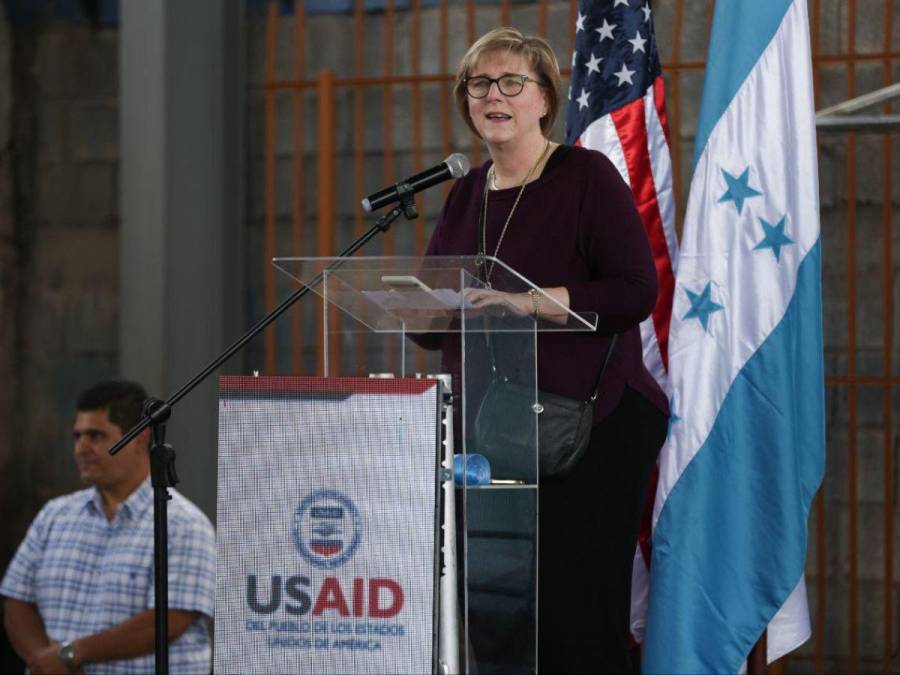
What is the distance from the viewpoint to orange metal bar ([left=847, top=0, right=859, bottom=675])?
4.39m

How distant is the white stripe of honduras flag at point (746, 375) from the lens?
327cm

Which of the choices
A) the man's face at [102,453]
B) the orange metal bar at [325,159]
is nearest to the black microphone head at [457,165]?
the man's face at [102,453]

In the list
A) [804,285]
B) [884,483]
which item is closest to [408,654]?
[804,285]

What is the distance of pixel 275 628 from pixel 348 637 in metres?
0.13

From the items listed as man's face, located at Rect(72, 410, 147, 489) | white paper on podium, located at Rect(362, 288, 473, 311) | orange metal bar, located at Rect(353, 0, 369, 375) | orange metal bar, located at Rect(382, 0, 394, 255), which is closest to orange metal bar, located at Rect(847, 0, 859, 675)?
orange metal bar, located at Rect(382, 0, 394, 255)

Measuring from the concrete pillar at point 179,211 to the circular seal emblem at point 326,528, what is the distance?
2512 millimetres

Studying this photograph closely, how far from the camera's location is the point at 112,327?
5.13 metres

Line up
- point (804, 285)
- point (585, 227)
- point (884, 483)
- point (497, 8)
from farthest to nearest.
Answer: point (497, 8), point (884, 483), point (804, 285), point (585, 227)

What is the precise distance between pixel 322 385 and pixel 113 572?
1.65 m

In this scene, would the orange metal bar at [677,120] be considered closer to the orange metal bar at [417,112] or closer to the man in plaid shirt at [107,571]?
the orange metal bar at [417,112]

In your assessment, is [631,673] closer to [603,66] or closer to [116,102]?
[603,66]

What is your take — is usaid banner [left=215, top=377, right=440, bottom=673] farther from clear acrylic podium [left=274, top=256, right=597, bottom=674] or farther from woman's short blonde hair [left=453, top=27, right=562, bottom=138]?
woman's short blonde hair [left=453, top=27, right=562, bottom=138]

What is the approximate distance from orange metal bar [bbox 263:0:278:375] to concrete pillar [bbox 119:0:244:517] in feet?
0.43

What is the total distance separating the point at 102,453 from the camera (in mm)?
3805
